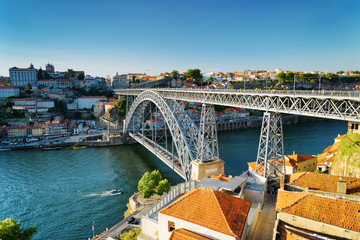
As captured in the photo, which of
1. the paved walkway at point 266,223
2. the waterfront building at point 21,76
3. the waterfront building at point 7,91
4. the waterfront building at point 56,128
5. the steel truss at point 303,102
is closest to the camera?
the paved walkway at point 266,223

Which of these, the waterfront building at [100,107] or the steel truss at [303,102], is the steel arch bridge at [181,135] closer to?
the steel truss at [303,102]

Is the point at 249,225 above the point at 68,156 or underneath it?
above

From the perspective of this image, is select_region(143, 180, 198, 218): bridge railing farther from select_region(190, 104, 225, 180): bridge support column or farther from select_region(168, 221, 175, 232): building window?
select_region(190, 104, 225, 180): bridge support column

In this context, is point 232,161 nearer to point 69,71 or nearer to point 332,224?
point 332,224

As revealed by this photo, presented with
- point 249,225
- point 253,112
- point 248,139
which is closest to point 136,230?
point 249,225

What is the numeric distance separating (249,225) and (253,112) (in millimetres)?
54819

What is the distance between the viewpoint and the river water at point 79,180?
54.4 ft

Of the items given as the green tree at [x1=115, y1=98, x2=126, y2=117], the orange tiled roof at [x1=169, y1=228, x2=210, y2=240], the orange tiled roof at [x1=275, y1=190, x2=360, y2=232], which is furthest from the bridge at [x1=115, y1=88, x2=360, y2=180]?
the green tree at [x1=115, y1=98, x2=126, y2=117]

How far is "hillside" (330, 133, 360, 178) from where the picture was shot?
12745 mm

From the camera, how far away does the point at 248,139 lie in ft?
131

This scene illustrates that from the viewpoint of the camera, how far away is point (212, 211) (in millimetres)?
6785

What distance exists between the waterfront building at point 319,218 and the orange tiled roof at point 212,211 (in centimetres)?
108

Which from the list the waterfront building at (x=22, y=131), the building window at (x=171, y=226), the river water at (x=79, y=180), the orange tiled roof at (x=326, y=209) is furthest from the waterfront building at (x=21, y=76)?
the orange tiled roof at (x=326, y=209)

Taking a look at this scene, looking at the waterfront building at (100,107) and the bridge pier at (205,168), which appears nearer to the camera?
the bridge pier at (205,168)
